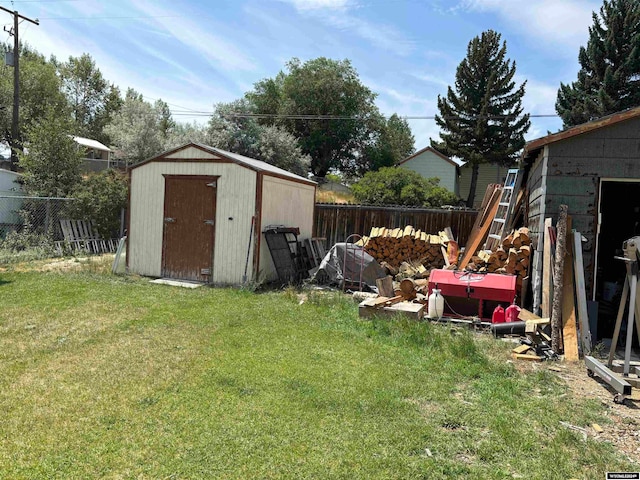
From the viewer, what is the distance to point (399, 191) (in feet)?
76.5

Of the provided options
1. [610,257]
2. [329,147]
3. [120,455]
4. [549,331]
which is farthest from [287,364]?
[329,147]

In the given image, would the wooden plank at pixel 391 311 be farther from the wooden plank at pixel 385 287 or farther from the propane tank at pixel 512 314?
the propane tank at pixel 512 314

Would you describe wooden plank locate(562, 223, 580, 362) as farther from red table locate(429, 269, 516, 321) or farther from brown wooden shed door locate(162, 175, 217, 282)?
brown wooden shed door locate(162, 175, 217, 282)

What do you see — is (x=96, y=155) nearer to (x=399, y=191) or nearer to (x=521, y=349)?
(x=399, y=191)

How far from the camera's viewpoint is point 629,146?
6168mm

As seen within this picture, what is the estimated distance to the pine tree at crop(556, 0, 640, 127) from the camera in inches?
893

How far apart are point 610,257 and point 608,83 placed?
19.4m

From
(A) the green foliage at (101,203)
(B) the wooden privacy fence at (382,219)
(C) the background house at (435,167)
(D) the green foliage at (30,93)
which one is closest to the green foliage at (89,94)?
(D) the green foliage at (30,93)

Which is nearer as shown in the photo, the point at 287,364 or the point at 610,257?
the point at 287,364

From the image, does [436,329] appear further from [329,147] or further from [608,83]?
[329,147]

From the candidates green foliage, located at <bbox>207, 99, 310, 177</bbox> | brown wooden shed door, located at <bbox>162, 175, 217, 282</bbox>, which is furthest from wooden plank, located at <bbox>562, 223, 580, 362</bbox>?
green foliage, located at <bbox>207, 99, 310, 177</bbox>

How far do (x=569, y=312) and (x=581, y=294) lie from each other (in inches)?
10.2

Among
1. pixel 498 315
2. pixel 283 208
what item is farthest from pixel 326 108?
pixel 498 315

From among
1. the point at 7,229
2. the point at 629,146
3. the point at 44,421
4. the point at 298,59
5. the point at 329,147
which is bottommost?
the point at 44,421
